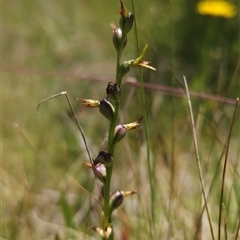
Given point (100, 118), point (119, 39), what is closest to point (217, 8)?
point (100, 118)

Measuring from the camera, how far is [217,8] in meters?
2.11

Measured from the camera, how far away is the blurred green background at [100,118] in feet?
3.96

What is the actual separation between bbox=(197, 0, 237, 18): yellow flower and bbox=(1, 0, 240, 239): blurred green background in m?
0.07

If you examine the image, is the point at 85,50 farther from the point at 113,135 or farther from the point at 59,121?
the point at 113,135

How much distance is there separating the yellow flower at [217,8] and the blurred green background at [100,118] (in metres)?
0.07

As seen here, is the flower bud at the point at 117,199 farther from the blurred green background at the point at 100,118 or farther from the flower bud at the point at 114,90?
the blurred green background at the point at 100,118

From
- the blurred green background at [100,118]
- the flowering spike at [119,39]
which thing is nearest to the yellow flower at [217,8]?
the blurred green background at [100,118]

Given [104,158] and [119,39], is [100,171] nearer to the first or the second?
[104,158]

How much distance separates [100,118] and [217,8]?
62 centimetres

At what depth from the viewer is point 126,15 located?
27.1 inches

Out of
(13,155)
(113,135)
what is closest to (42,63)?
(13,155)

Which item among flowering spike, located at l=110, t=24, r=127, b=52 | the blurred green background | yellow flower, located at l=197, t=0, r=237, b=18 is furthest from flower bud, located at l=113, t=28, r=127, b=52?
yellow flower, located at l=197, t=0, r=237, b=18

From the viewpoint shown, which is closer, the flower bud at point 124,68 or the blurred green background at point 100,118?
the flower bud at point 124,68

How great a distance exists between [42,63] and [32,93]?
0.22 meters
